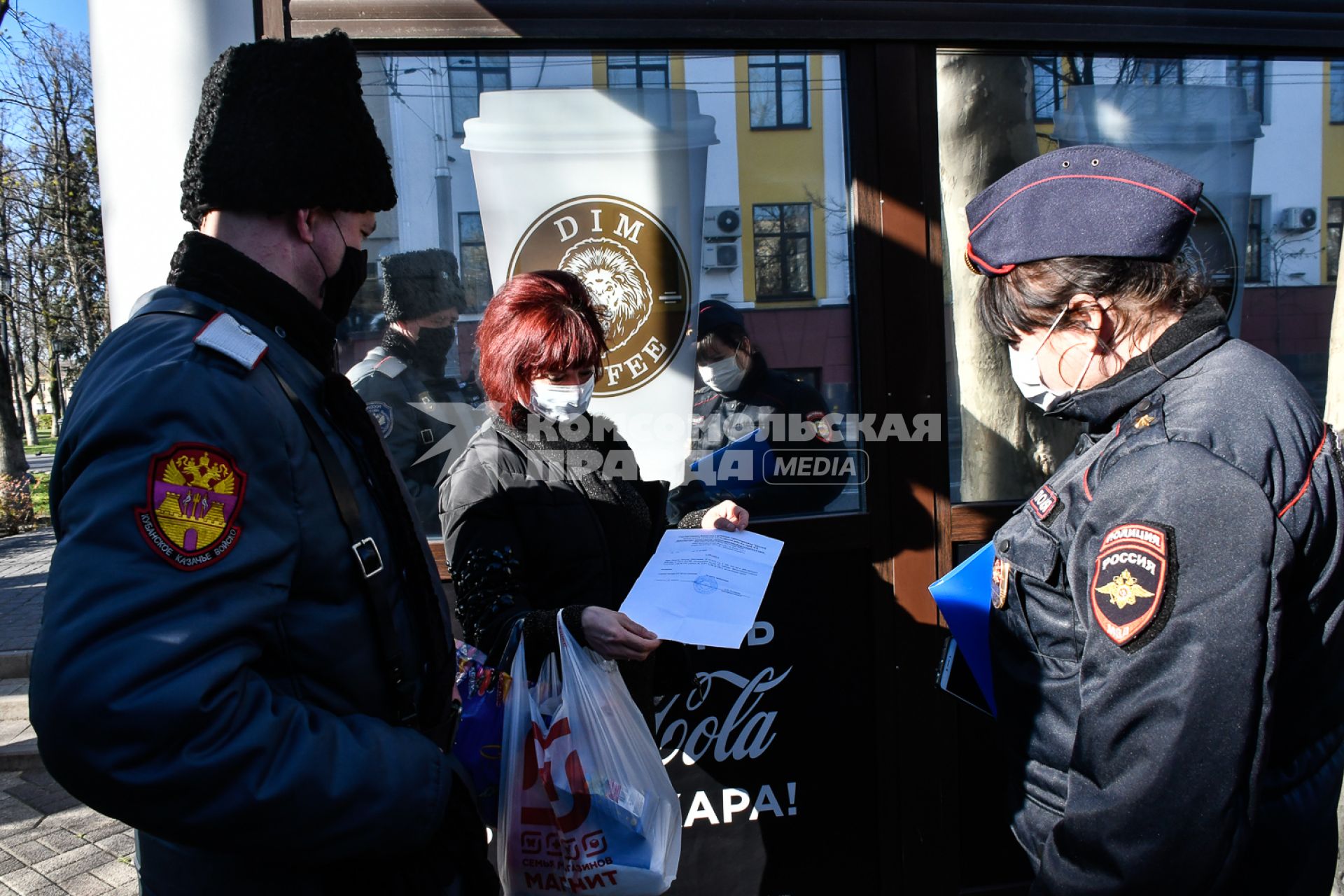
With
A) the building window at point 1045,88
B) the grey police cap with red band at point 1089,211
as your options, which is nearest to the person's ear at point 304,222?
the grey police cap with red band at point 1089,211

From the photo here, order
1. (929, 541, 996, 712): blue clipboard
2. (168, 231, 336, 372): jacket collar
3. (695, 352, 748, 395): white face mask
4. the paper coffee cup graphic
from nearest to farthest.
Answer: (168, 231, 336, 372): jacket collar → (929, 541, 996, 712): blue clipboard → the paper coffee cup graphic → (695, 352, 748, 395): white face mask

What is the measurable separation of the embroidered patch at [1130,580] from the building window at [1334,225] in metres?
2.70

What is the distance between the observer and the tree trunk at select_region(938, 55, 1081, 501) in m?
2.85

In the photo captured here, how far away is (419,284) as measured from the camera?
2.74 metres

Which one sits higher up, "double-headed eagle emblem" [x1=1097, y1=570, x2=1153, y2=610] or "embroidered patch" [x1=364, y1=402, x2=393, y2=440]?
"embroidered patch" [x1=364, y1=402, x2=393, y2=440]

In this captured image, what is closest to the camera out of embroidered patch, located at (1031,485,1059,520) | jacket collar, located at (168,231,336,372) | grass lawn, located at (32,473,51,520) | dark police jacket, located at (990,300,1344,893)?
dark police jacket, located at (990,300,1344,893)

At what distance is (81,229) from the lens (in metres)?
15.9

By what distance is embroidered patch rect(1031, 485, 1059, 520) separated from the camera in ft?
4.85

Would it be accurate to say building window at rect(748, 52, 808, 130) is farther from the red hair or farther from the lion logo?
the red hair

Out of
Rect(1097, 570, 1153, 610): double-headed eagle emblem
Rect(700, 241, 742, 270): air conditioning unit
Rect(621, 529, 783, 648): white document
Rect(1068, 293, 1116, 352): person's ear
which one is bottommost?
Rect(621, 529, 783, 648): white document

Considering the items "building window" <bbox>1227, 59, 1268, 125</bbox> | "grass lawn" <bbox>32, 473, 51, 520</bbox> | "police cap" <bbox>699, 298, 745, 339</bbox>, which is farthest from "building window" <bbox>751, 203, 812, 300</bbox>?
"grass lawn" <bbox>32, 473, 51, 520</bbox>

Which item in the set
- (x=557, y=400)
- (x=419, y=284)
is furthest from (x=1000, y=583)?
(x=419, y=284)

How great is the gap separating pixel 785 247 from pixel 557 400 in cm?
103

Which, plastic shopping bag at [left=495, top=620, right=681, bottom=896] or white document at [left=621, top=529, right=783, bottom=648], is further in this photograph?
white document at [left=621, top=529, right=783, bottom=648]
